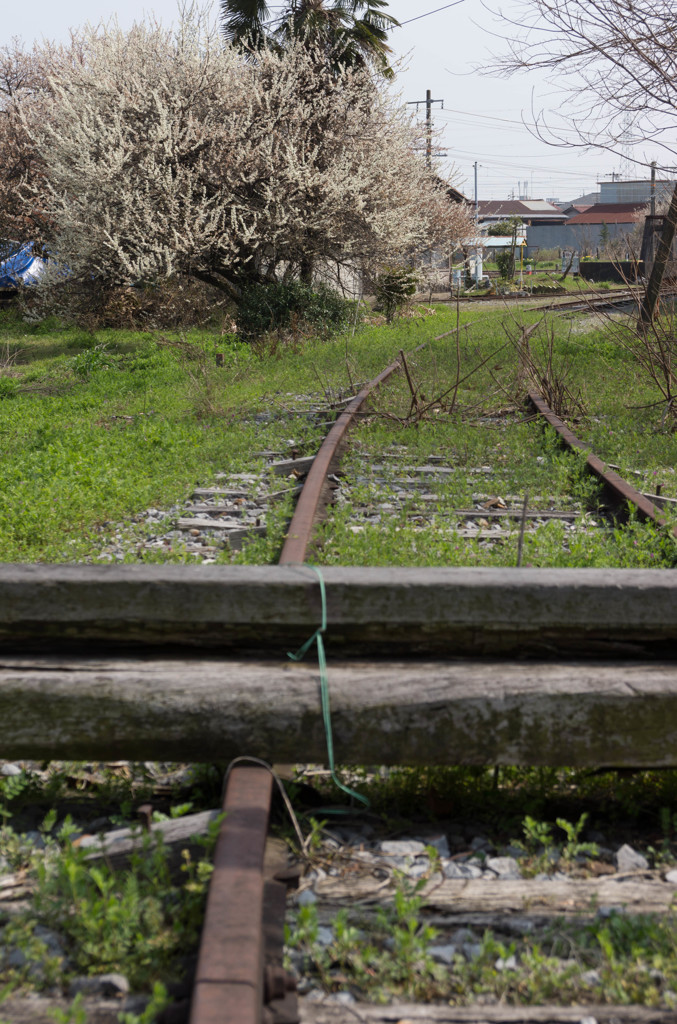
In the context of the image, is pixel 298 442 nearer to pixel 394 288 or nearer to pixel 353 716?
pixel 353 716

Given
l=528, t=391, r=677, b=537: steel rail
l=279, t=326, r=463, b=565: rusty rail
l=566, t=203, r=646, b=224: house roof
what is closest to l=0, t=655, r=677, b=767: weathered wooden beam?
l=279, t=326, r=463, b=565: rusty rail

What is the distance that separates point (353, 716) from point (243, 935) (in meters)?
0.79

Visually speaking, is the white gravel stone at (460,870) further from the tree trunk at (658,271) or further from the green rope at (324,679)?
the tree trunk at (658,271)

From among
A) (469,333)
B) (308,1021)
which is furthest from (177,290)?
(308,1021)

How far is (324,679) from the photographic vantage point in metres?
2.45

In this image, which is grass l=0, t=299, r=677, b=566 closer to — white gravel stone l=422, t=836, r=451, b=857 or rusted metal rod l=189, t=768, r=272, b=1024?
white gravel stone l=422, t=836, r=451, b=857

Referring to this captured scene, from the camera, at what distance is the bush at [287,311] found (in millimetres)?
17906

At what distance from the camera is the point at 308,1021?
1.70 meters

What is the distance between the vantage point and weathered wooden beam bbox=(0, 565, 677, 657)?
259cm

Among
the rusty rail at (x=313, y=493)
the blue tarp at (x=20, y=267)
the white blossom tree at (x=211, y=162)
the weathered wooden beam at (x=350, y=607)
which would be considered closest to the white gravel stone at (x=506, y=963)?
the weathered wooden beam at (x=350, y=607)

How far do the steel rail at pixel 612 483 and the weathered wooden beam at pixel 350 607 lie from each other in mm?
2032

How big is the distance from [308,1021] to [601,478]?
4.68m

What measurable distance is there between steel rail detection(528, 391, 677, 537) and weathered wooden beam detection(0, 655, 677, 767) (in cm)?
223

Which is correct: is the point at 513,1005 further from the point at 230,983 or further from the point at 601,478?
the point at 601,478
